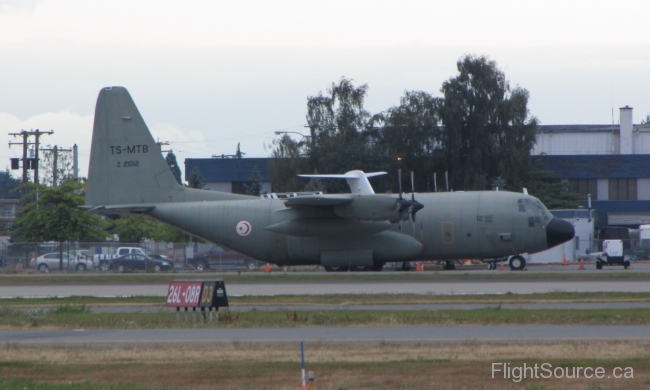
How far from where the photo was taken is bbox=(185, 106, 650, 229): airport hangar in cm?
7325

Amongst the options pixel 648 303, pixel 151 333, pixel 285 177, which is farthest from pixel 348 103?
pixel 151 333

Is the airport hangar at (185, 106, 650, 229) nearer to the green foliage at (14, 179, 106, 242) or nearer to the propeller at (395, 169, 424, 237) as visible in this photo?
the green foliage at (14, 179, 106, 242)

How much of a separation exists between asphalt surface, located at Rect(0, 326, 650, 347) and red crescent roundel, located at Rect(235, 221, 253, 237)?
21574mm

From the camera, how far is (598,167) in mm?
76000

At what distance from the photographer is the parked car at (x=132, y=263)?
152ft

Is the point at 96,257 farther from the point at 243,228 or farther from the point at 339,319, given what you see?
the point at 339,319

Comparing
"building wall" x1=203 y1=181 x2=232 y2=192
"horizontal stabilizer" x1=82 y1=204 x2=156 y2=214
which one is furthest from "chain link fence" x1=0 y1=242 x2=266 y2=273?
"building wall" x1=203 y1=181 x2=232 y2=192

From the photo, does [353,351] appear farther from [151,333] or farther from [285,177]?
[285,177]

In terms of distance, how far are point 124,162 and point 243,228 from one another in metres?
6.90

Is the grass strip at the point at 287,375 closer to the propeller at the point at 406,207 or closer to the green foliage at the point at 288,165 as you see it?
the propeller at the point at 406,207

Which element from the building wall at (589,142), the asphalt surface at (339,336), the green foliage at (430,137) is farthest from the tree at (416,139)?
the asphalt surface at (339,336)

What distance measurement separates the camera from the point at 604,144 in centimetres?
8594

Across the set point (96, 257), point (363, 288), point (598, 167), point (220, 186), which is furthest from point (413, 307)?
point (220, 186)

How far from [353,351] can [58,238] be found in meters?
42.0
